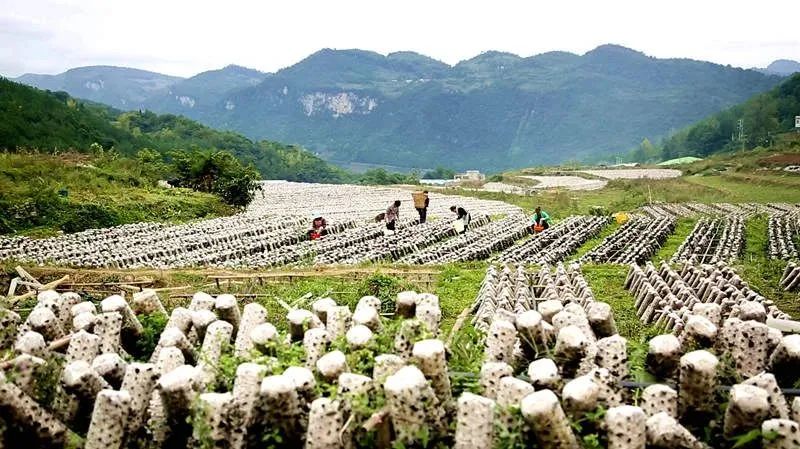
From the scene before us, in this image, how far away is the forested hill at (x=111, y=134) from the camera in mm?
47750

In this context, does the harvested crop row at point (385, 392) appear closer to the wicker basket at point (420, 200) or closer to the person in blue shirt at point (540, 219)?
the person in blue shirt at point (540, 219)

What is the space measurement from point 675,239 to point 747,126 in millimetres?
75907

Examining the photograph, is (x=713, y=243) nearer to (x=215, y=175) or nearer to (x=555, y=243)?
(x=555, y=243)

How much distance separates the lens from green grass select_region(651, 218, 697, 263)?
67.7ft

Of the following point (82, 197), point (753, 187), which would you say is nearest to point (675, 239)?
point (82, 197)

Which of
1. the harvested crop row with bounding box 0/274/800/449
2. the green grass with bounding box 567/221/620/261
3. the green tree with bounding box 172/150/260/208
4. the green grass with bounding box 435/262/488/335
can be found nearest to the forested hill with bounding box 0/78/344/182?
the green tree with bounding box 172/150/260/208

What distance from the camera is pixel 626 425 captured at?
522 centimetres

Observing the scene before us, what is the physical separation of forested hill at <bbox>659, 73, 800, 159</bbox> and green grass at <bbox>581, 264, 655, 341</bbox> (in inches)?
2757

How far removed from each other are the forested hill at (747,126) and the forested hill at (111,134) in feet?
164

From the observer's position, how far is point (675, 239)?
2434 cm

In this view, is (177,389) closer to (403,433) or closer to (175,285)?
(403,433)

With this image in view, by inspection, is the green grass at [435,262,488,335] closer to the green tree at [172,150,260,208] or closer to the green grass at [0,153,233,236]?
the green grass at [0,153,233,236]

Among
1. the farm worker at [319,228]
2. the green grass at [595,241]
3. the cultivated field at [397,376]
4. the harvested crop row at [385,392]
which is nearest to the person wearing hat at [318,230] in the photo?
the farm worker at [319,228]

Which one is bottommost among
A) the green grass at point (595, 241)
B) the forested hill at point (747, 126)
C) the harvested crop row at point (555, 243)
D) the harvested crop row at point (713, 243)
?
the green grass at point (595, 241)
